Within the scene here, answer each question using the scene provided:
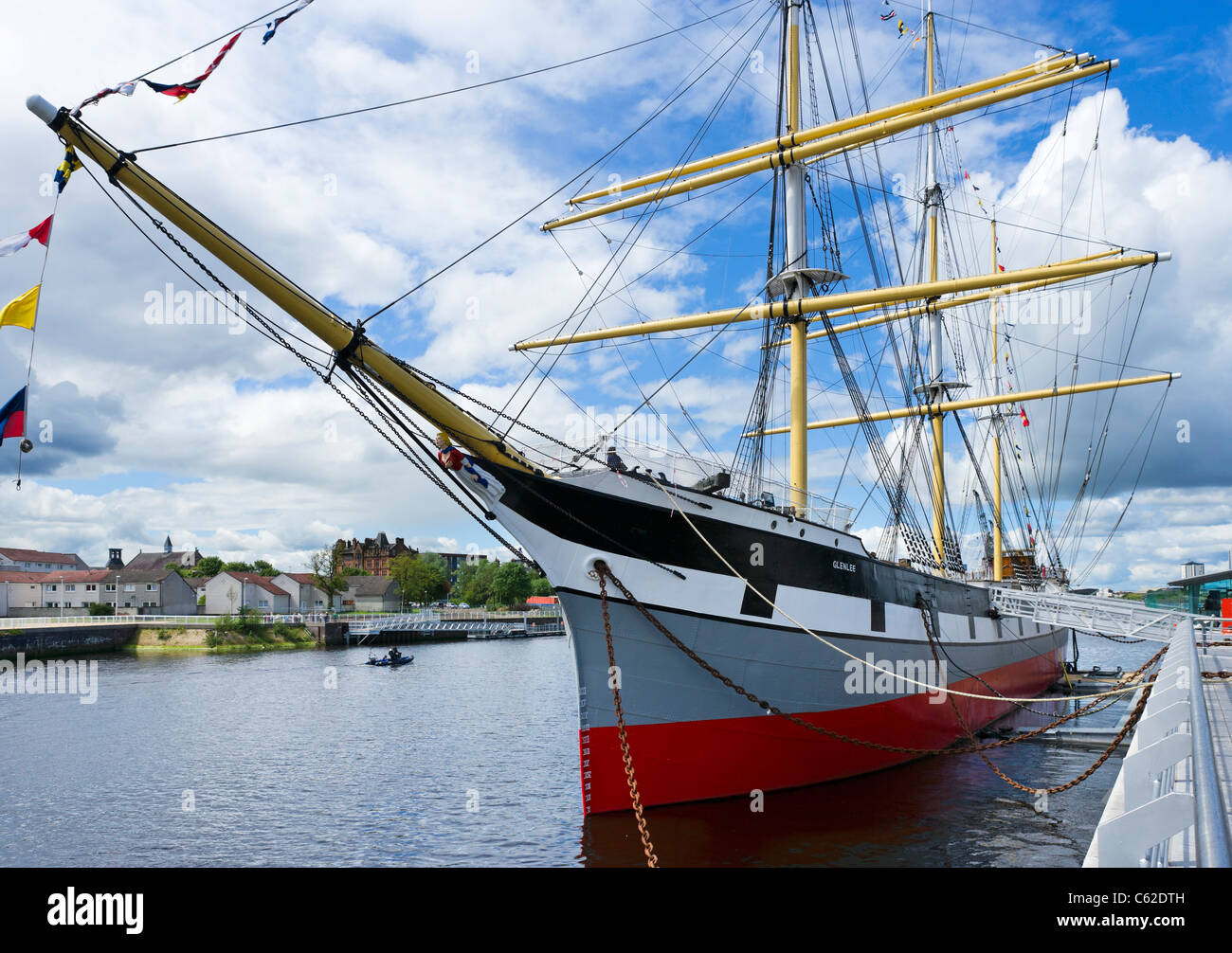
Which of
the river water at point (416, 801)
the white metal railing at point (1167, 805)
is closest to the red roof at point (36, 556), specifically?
the river water at point (416, 801)

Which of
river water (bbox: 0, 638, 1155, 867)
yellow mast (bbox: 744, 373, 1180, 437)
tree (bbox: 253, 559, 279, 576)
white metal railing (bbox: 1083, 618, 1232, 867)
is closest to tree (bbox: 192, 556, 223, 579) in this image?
tree (bbox: 253, 559, 279, 576)

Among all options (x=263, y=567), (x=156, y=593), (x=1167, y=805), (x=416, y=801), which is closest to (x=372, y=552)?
(x=263, y=567)

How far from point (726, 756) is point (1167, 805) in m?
9.42

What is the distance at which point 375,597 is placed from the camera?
94.6 meters

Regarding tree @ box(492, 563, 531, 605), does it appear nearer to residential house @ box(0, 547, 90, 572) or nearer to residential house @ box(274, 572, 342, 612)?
residential house @ box(274, 572, 342, 612)

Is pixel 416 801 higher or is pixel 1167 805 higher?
pixel 1167 805

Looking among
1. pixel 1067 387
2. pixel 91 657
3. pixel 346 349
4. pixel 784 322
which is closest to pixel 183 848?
pixel 346 349

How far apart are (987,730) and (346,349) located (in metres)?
18.5

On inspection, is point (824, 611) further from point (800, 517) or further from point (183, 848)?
point (183, 848)

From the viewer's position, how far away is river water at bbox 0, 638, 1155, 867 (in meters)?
11.4

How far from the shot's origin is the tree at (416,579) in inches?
3666

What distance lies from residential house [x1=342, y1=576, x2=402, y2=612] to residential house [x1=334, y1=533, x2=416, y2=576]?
104 feet

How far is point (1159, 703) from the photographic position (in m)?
5.02

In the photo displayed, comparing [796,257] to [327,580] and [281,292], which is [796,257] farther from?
[327,580]
